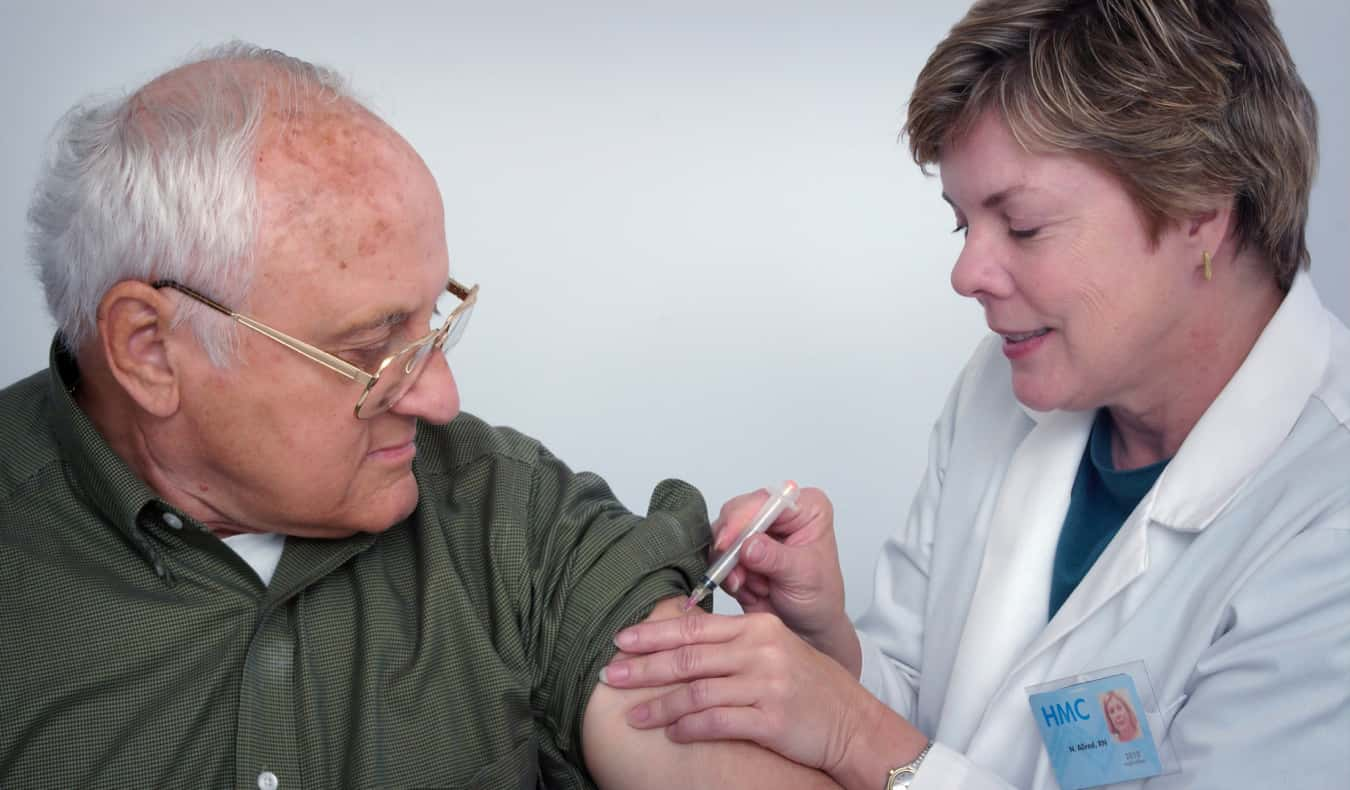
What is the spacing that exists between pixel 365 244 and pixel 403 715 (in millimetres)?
536

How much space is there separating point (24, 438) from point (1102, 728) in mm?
1324

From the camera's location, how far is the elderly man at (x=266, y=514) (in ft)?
4.91

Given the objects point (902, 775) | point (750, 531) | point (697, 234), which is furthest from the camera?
point (697, 234)

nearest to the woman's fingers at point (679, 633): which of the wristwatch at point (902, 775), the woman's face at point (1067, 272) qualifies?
the wristwatch at point (902, 775)

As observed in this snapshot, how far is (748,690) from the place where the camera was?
1.64 m

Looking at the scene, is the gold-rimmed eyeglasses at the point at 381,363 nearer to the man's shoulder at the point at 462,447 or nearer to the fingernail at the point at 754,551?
the man's shoulder at the point at 462,447

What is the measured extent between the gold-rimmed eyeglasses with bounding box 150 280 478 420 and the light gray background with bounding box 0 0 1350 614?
153 cm

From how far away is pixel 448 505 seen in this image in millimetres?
1801

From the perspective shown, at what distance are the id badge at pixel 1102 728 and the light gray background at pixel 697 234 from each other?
4.39 feet

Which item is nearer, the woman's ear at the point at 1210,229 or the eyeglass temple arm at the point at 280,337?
the eyeglass temple arm at the point at 280,337

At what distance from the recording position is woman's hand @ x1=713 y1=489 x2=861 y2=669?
1.85 meters

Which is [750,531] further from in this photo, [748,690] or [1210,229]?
[1210,229]

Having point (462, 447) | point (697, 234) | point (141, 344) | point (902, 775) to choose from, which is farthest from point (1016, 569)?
point (697, 234)

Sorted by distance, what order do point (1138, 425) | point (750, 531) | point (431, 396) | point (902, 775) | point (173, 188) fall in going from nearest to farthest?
point (173, 188)
point (431, 396)
point (902, 775)
point (750, 531)
point (1138, 425)
